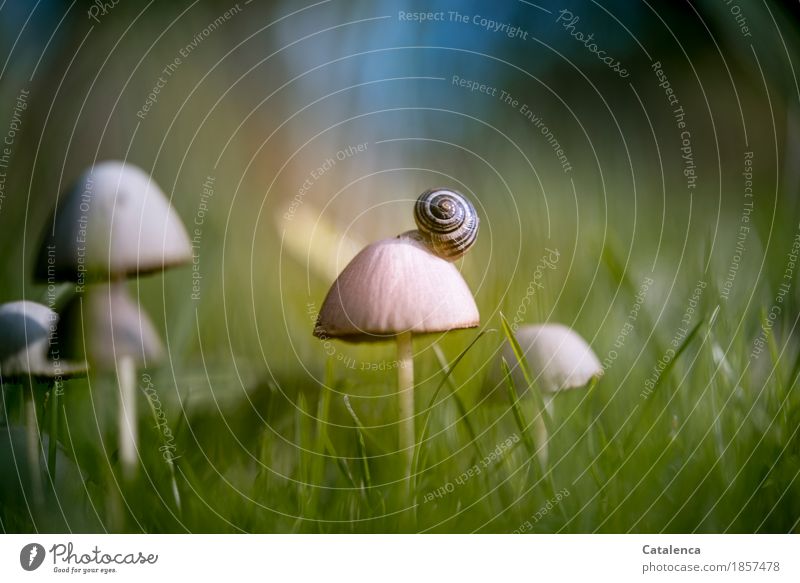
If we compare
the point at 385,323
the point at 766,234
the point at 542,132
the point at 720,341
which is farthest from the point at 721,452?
the point at 542,132

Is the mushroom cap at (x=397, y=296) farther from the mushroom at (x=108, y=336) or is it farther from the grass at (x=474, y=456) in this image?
the mushroom at (x=108, y=336)

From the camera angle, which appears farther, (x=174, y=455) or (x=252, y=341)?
(x=252, y=341)

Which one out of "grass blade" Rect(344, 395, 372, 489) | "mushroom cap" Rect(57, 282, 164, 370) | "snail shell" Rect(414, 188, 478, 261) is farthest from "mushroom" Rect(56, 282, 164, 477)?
"snail shell" Rect(414, 188, 478, 261)

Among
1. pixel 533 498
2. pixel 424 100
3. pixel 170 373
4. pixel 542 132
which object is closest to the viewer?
pixel 533 498

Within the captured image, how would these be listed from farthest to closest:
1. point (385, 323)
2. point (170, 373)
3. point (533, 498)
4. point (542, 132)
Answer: point (542, 132) → point (170, 373) → point (533, 498) → point (385, 323)

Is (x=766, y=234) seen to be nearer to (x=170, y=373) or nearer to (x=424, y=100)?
(x=424, y=100)

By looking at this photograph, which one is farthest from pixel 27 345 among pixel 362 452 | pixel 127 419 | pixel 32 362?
pixel 362 452
